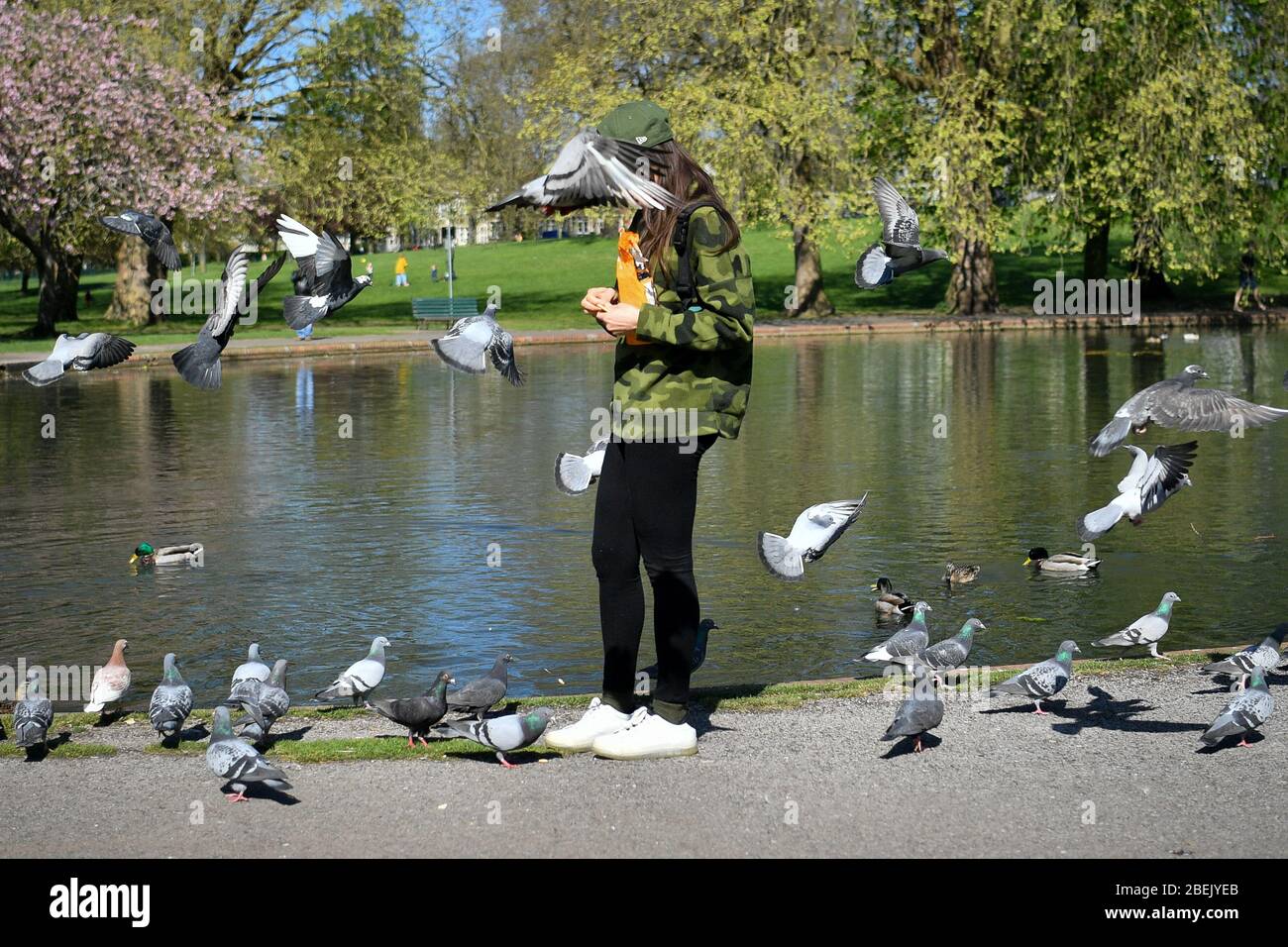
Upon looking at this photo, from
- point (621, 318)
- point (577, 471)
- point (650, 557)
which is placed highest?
point (621, 318)

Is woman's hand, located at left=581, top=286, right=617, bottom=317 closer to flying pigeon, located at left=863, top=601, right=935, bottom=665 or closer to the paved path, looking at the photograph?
the paved path

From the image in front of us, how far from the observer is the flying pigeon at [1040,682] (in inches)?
252

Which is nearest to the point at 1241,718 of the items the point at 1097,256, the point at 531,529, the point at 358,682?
the point at 358,682

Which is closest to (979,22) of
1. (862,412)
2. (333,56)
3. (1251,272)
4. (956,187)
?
(956,187)

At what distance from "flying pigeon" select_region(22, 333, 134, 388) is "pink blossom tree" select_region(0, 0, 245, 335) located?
25294 millimetres

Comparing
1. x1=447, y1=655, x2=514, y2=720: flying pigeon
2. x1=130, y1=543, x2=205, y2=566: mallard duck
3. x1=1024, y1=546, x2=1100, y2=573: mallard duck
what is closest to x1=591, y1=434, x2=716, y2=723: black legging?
x1=447, y1=655, x2=514, y2=720: flying pigeon

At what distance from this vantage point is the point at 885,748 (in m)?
5.94

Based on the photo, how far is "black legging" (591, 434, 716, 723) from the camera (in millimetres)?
5812

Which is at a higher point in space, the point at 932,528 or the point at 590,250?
the point at 590,250

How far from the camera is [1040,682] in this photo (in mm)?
6402

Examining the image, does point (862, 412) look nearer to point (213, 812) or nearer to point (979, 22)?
point (213, 812)

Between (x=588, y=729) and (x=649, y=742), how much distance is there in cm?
33

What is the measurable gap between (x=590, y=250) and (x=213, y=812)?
72.8m

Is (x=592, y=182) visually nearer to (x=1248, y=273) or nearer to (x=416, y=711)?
(x=416, y=711)
